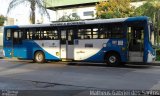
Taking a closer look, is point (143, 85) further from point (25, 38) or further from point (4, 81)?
point (25, 38)

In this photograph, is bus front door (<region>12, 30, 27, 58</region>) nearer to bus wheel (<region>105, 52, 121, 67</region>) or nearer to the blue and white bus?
the blue and white bus

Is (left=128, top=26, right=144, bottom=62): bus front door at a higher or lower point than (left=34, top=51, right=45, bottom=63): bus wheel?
higher

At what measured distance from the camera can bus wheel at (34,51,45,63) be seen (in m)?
22.2

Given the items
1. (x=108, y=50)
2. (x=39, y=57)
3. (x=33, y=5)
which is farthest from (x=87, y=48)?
(x=33, y=5)

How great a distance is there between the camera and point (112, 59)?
19125 millimetres

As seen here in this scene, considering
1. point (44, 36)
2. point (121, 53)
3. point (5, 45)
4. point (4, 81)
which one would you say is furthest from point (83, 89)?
point (5, 45)

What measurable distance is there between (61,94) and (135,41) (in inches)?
382

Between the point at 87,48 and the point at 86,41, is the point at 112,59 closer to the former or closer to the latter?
the point at 87,48

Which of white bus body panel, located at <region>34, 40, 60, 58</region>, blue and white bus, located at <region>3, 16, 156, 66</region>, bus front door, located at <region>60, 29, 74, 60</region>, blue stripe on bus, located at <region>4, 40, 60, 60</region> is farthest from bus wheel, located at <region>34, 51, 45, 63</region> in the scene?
bus front door, located at <region>60, 29, 74, 60</region>

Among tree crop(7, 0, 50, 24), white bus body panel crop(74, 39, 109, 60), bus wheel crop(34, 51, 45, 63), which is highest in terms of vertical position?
tree crop(7, 0, 50, 24)

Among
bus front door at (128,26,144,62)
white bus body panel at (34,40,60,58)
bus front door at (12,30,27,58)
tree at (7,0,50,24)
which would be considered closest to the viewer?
bus front door at (128,26,144,62)

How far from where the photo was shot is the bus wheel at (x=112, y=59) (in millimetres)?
18984

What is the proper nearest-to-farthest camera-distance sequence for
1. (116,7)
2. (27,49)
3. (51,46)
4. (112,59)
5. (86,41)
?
(112,59)
(86,41)
(51,46)
(27,49)
(116,7)

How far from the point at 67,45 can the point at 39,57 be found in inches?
108
